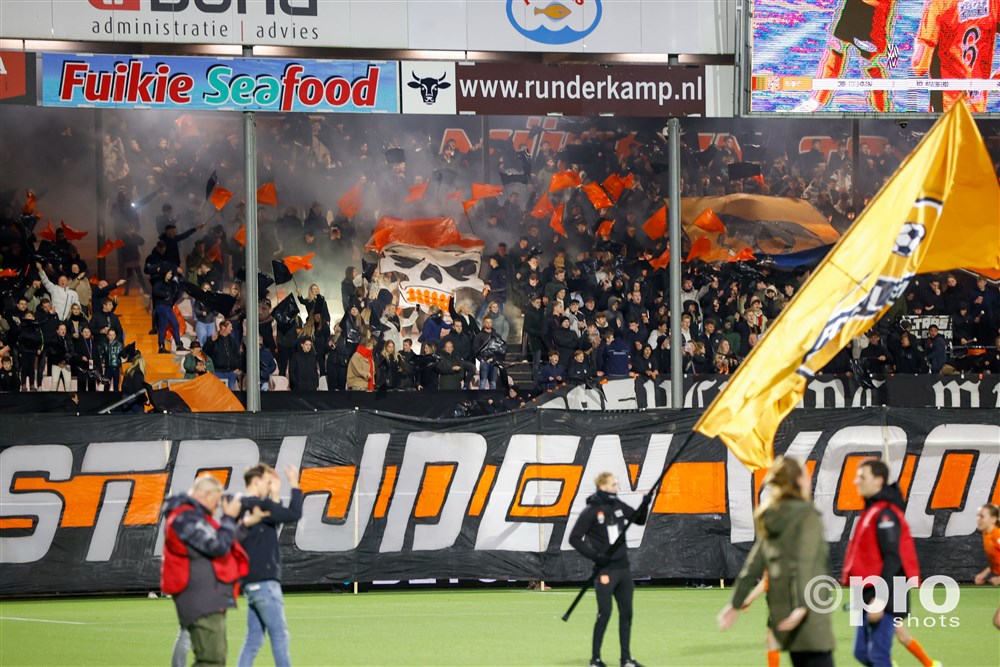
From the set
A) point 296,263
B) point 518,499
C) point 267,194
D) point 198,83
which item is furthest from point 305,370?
point 267,194

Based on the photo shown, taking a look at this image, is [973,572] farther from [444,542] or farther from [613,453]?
[444,542]

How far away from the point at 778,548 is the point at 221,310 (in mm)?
24201

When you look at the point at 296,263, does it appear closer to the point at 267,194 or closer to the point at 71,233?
the point at 267,194

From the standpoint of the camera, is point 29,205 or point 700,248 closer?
point 29,205

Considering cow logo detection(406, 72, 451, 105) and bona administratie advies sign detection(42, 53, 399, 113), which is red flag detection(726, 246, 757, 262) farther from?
bona administratie advies sign detection(42, 53, 399, 113)

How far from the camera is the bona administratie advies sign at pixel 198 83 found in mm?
25828

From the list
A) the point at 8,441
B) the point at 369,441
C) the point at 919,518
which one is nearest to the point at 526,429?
the point at 369,441

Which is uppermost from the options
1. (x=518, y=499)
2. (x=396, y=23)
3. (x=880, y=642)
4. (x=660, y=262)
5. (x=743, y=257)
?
(x=396, y=23)

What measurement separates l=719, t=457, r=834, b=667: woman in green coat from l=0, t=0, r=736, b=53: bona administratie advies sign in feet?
65.2

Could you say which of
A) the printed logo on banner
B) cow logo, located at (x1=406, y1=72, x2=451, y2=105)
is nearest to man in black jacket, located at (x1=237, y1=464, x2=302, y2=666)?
the printed logo on banner

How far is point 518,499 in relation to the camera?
21.2m

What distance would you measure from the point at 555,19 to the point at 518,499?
10834 millimetres

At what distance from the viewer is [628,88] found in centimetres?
2692

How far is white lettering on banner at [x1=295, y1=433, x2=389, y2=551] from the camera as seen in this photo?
821 inches
